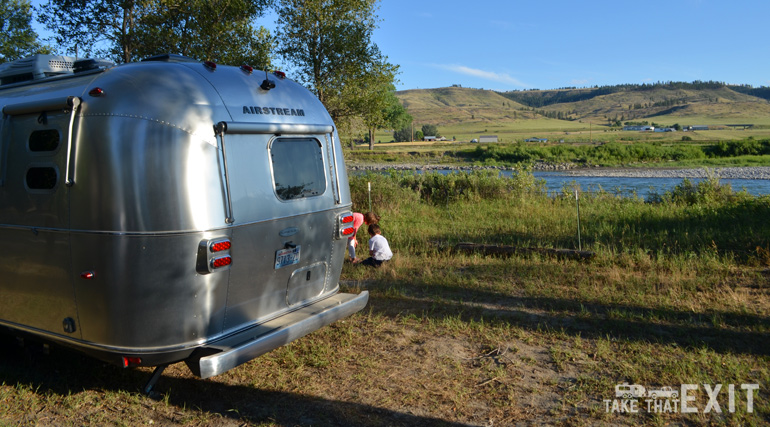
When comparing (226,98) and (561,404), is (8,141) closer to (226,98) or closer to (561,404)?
(226,98)

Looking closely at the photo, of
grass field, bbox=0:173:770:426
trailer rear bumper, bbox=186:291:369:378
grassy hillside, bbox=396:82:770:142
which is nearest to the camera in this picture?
trailer rear bumper, bbox=186:291:369:378

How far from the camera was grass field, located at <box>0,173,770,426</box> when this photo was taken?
4.32m

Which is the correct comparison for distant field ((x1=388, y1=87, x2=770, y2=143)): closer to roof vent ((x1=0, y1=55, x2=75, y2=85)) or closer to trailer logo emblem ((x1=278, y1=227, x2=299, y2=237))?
roof vent ((x1=0, y1=55, x2=75, y2=85))

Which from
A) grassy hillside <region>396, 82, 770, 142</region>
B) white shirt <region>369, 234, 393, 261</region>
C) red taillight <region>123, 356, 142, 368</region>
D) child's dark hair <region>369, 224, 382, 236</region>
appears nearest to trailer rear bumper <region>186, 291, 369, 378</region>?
red taillight <region>123, 356, 142, 368</region>

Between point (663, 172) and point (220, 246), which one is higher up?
point (220, 246)

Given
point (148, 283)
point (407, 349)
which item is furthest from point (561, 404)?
point (148, 283)

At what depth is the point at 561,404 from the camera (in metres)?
4.34

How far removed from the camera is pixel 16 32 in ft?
68.3

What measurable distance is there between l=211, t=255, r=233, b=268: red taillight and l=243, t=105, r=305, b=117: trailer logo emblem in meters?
1.22

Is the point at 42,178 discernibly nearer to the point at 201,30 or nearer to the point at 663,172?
the point at 201,30

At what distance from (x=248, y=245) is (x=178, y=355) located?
0.97 m

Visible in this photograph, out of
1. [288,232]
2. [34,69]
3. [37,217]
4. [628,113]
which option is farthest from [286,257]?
[628,113]

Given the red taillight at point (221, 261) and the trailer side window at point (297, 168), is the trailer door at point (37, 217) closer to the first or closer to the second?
the red taillight at point (221, 261)

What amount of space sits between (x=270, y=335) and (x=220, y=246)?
844mm
